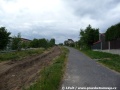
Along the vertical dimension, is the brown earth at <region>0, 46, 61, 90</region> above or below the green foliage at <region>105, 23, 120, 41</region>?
below

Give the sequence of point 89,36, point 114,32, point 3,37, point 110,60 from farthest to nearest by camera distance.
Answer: point 89,36, point 3,37, point 114,32, point 110,60

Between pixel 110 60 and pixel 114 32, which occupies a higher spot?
pixel 114 32

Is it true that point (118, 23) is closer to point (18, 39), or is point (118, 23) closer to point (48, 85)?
point (48, 85)

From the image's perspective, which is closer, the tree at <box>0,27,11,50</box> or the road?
the road

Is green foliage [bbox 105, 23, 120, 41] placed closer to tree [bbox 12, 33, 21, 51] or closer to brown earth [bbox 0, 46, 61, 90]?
brown earth [bbox 0, 46, 61, 90]

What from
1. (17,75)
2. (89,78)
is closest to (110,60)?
(17,75)

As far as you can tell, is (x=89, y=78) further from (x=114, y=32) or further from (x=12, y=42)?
(x=12, y=42)

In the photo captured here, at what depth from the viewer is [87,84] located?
420 inches

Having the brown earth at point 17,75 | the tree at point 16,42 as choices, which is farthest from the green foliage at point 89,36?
the brown earth at point 17,75

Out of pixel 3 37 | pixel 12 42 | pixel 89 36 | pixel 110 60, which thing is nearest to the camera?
pixel 110 60

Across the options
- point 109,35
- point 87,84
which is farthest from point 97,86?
point 109,35

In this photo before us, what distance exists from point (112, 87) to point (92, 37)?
226 ft

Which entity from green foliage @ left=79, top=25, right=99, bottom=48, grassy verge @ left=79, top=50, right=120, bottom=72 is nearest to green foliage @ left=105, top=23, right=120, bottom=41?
grassy verge @ left=79, top=50, right=120, bottom=72

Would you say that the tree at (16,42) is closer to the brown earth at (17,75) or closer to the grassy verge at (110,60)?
the grassy verge at (110,60)
